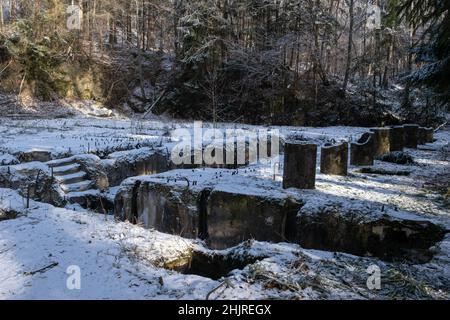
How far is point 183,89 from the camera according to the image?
2600cm

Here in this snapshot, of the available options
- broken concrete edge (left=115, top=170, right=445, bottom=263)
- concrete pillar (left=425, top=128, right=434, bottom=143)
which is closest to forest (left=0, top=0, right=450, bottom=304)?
broken concrete edge (left=115, top=170, right=445, bottom=263)

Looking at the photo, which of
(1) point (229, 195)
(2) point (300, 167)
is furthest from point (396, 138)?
(1) point (229, 195)

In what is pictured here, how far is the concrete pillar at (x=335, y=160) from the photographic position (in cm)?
848

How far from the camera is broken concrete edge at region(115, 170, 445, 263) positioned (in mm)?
5117

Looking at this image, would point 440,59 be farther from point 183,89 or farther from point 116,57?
point 116,57

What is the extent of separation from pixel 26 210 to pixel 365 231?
15.5ft

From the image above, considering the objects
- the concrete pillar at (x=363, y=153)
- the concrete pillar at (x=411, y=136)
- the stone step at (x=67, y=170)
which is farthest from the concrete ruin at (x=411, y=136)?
the stone step at (x=67, y=170)

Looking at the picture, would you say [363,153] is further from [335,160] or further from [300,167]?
[300,167]

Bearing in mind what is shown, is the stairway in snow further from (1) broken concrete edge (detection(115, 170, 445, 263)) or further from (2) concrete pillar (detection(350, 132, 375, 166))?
(2) concrete pillar (detection(350, 132, 375, 166))

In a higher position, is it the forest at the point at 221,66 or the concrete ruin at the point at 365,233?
the forest at the point at 221,66

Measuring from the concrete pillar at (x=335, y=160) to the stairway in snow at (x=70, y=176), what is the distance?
17.7ft

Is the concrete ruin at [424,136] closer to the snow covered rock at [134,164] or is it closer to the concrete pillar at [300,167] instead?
the concrete pillar at [300,167]

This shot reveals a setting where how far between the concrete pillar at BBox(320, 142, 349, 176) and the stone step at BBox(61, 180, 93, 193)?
17.8ft
